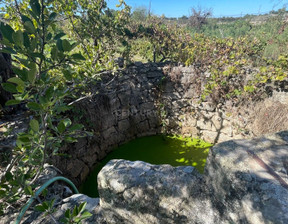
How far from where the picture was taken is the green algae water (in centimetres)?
375

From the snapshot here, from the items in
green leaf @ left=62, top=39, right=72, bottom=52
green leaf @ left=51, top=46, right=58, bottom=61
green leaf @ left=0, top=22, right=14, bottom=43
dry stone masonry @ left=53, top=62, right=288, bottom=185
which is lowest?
dry stone masonry @ left=53, top=62, right=288, bottom=185

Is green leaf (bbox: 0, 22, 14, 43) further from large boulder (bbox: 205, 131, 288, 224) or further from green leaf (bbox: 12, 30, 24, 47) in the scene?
large boulder (bbox: 205, 131, 288, 224)

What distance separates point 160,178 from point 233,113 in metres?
3.55

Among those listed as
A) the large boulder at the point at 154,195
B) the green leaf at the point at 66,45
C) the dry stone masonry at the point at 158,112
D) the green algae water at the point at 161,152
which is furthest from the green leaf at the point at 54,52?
the green algae water at the point at 161,152

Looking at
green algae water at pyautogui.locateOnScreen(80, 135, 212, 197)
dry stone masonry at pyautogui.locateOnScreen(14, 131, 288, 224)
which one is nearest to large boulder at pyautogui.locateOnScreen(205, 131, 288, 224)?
dry stone masonry at pyautogui.locateOnScreen(14, 131, 288, 224)

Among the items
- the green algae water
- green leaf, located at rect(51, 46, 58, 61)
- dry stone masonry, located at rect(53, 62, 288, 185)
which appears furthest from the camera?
the green algae water

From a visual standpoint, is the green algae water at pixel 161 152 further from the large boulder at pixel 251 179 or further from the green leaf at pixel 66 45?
the green leaf at pixel 66 45

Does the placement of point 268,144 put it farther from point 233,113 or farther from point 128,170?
point 233,113

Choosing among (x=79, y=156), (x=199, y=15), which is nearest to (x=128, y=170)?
(x=79, y=156)

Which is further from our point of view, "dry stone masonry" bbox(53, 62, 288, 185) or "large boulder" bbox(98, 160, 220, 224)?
"dry stone masonry" bbox(53, 62, 288, 185)

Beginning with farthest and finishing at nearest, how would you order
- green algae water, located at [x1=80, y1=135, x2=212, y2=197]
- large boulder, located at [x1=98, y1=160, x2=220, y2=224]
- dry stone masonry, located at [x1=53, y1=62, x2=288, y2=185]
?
green algae water, located at [x1=80, y1=135, x2=212, y2=197]
dry stone masonry, located at [x1=53, y1=62, x2=288, y2=185]
large boulder, located at [x1=98, y1=160, x2=220, y2=224]

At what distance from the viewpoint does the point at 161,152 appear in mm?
4207

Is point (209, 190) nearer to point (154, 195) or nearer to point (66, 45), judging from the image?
point (154, 195)

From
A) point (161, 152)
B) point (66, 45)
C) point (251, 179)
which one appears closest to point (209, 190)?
point (251, 179)
